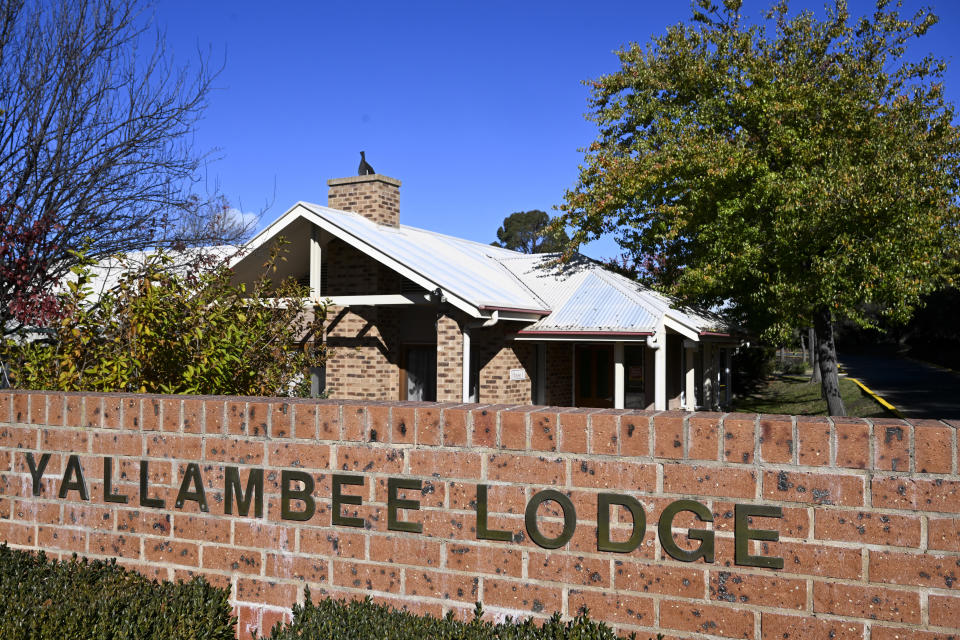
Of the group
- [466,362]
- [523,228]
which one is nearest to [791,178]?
[466,362]

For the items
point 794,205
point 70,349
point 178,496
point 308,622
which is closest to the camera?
point 308,622

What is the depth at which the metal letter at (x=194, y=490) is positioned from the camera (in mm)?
4863

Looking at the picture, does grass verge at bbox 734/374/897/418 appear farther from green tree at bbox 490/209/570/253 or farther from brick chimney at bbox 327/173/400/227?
green tree at bbox 490/209/570/253

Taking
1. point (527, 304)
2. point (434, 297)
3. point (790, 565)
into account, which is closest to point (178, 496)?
point (790, 565)

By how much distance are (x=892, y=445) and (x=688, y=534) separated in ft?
3.15

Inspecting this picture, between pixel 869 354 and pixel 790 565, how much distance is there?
6933cm

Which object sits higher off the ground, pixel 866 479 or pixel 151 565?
pixel 866 479

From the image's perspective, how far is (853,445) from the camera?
12.0 feet

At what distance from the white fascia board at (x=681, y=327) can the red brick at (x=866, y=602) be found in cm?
1279

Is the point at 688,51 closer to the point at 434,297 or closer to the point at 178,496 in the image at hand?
the point at 434,297

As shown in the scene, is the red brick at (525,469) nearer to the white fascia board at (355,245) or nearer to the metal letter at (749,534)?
the metal letter at (749,534)

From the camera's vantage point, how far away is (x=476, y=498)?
14.1ft

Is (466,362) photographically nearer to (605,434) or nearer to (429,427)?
(429,427)


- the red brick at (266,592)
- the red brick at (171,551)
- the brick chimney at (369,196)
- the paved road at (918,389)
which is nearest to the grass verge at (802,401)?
the paved road at (918,389)
